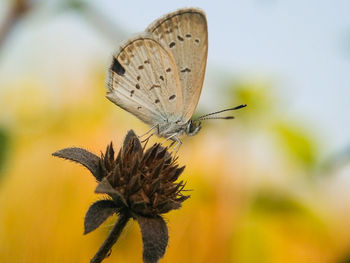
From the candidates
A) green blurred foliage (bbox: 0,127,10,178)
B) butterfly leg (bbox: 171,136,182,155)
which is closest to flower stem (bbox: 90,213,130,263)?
butterfly leg (bbox: 171,136,182,155)

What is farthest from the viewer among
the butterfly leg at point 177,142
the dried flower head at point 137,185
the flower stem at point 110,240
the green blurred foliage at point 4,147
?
the green blurred foliage at point 4,147

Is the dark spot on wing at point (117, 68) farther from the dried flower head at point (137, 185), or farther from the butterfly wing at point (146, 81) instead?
the dried flower head at point (137, 185)

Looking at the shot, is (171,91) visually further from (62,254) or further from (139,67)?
(62,254)

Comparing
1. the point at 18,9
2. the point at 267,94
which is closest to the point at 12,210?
the point at 18,9

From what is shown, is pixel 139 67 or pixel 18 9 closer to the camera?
pixel 139 67

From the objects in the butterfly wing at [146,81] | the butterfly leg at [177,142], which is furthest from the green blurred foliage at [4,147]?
the butterfly leg at [177,142]

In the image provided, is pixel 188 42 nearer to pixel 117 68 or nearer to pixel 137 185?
pixel 117 68

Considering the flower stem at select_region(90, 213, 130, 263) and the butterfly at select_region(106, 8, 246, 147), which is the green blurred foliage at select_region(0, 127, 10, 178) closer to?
the butterfly at select_region(106, 8, 246, 147)
